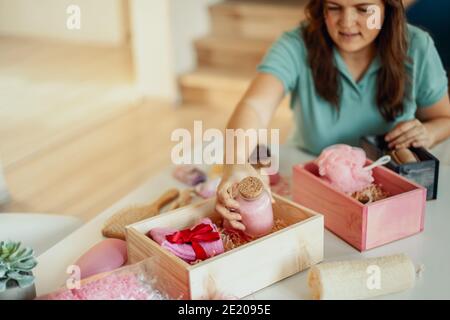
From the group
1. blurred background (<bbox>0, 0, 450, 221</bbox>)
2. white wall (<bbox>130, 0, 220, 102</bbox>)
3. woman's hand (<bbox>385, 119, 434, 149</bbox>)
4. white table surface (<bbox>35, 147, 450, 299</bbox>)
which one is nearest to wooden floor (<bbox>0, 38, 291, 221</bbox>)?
blurred background (<bbox>0, 0, 450, 221</bbox>)

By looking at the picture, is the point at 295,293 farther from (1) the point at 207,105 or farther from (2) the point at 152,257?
(1) the point at 207,105

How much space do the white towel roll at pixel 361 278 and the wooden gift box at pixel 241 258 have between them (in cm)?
6

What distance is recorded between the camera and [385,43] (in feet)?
5.09

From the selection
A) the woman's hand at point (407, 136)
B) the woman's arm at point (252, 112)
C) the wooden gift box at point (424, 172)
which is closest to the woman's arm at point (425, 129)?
the woman's hand at point (407, 136)

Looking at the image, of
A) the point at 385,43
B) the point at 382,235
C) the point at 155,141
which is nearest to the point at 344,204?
the point at 382,235

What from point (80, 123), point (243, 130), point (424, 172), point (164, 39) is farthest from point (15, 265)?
point (164, 39)

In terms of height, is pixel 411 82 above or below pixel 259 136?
above

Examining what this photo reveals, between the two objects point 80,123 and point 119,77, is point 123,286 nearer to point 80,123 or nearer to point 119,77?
point 80,123

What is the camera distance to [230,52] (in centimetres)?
399

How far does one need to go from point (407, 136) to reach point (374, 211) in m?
0.38

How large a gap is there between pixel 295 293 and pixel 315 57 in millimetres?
801

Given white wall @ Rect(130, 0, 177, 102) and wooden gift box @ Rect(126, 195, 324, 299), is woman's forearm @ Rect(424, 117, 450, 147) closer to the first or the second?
wooden gift box @ Rect(126, 195, 324, 299)

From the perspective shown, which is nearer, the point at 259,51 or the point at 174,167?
the point at 174,167

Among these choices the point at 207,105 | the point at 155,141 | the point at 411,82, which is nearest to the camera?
the point at 411,82
